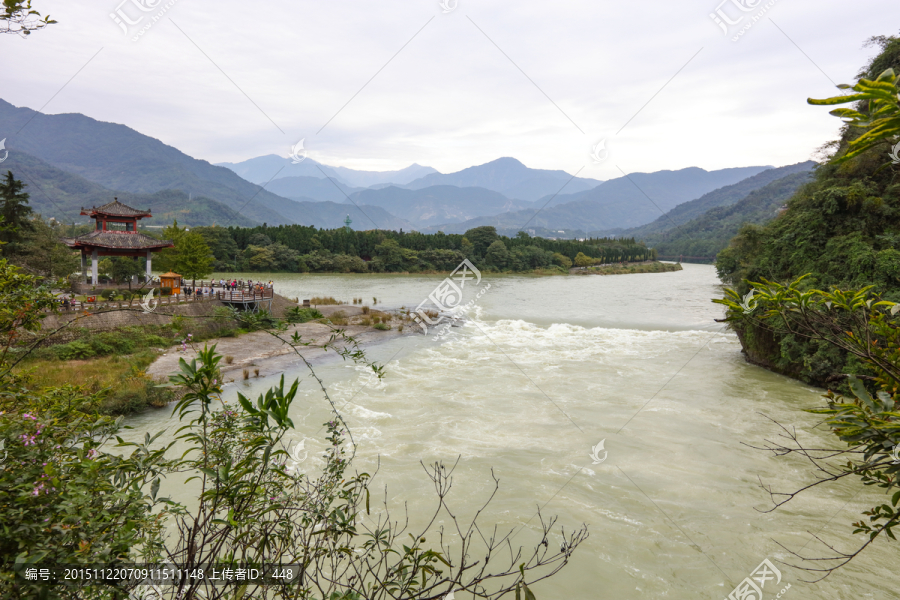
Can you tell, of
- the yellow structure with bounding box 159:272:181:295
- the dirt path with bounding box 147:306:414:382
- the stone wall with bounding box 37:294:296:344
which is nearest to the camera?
the dirt path with bounding box 147:306:414:382

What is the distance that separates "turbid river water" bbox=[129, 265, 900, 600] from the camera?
5.88m

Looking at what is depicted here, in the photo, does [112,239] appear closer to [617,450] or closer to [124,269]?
[124,269]

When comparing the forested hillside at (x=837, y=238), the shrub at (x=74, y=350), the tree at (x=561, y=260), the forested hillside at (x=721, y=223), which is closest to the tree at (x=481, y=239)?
the tree at (x=561, y=260)

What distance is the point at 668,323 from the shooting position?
984 inches

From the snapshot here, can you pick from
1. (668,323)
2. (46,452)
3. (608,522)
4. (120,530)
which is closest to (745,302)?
(120,530)

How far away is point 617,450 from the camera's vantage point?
910cm

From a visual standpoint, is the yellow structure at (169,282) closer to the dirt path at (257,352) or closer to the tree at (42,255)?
the tree at (42,255)

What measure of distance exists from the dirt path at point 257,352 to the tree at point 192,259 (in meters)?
8.71

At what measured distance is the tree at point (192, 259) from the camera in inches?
989

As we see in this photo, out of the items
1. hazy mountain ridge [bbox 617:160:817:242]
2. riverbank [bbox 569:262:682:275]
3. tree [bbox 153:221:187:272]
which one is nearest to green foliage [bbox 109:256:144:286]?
tree [bbox 153:221:187:272]

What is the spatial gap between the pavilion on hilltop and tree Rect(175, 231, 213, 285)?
5.85ft

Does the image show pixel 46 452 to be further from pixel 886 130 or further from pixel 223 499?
pixel 886 130

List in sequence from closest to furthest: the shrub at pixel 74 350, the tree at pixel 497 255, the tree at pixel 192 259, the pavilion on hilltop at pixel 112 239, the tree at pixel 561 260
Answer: the shrub at pixel 74 350, the pavilion on hilltop at pixel 112 239, the tree at pixel 192 259, the tree at pixel 497 255, the tree at pixel 561 260

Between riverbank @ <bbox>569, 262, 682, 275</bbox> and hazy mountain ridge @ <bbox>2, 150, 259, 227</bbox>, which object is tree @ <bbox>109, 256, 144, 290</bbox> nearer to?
riverbank @ <bbox>569, 262, 682, 275</bbox>
